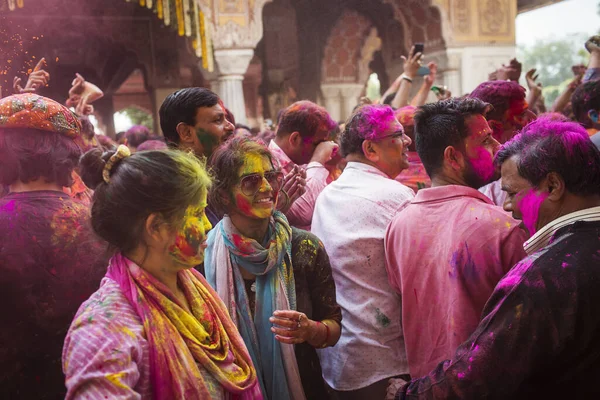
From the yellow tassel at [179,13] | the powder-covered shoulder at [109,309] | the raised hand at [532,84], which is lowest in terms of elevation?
the powder-covered shoulder at [109,309]

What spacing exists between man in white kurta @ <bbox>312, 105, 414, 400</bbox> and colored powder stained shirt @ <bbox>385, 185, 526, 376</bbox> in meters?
0.16

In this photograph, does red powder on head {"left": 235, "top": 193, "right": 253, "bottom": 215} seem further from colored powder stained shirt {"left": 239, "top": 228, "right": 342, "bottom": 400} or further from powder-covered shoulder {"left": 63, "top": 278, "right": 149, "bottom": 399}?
powder-covered shoulder {"left": 63, "top": 278, "right": 149, "bottom": 399}

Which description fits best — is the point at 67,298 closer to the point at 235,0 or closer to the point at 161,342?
Answer: the point at 161,342

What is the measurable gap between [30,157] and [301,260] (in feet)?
3.40

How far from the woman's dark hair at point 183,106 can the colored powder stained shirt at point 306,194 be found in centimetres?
45

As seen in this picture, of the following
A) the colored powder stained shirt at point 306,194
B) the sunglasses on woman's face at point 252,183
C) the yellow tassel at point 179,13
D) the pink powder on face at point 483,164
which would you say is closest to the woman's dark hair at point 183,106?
the colored powder stained shirt at point 306,194

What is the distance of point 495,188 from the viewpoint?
2680mm

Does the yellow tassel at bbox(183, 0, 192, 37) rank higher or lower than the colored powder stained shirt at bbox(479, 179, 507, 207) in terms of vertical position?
higher

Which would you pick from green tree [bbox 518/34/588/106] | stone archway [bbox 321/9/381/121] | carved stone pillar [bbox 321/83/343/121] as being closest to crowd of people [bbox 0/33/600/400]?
carved stone pillar [bbox 321/83/343/121]

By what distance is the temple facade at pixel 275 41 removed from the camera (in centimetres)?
968

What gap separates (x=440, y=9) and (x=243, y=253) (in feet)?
32.1

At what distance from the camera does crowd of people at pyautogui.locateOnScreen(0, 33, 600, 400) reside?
1.43 metres

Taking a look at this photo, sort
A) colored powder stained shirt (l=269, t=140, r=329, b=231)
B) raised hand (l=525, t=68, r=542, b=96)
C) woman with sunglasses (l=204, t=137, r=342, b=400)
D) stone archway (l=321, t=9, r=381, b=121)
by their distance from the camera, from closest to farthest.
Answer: woman with sunglasses (l=204, t=137, r=342, b=400)
colored powder stained shirt (l=269, t=140, r=329, b=231)
raised hand (l=525, t=68, r=542, b=96)
stone archway (l=321, t=9, r=381, b=121)

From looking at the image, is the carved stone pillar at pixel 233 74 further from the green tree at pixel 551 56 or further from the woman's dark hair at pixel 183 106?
the green tree at pixel 551 56
